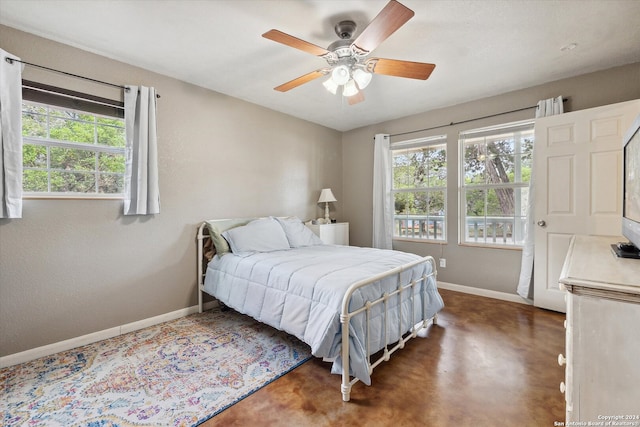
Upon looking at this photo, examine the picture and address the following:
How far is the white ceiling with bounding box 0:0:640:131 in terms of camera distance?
190 centimetres

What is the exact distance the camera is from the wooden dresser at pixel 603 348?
2.54 ft

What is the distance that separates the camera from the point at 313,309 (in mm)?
1839

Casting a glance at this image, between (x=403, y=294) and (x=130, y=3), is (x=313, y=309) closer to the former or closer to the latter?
(x=403, y=294)

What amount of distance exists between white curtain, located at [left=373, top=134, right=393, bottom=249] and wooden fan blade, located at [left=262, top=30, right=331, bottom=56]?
247 centimetres

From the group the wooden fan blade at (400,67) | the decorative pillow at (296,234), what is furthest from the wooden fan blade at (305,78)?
the decorative pillow at (296,234)

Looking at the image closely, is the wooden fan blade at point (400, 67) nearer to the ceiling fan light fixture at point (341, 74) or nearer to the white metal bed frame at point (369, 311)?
the ceiling fan light fixture at point (341, 74)

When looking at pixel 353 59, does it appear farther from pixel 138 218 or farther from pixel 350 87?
pixel 138 218

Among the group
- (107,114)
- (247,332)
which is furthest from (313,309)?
(107,114)

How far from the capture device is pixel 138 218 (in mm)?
2688

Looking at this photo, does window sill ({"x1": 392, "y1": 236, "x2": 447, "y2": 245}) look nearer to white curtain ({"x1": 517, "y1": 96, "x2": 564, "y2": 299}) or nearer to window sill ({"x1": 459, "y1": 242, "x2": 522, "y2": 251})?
window sill ({"x1": 459, "y1": 242, "x2": 522, "y2": 251})

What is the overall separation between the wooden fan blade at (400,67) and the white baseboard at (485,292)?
2746 millimetres

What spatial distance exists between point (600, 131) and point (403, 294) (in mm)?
2485

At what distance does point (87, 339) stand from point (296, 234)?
2125 millimetres

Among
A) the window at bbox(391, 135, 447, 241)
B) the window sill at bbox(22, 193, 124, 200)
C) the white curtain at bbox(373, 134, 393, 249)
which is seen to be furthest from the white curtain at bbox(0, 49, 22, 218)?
the window at bbox(391, 135, 447, 241)
